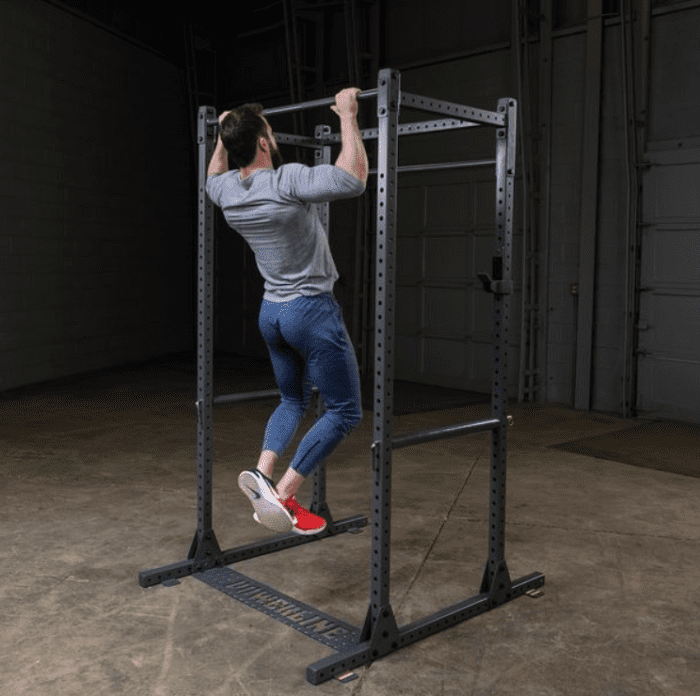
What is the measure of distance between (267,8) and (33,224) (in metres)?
4.44

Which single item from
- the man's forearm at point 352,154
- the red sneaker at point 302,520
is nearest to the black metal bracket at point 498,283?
the man's forearm at point 352,154

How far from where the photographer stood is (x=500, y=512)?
3969 millimetres

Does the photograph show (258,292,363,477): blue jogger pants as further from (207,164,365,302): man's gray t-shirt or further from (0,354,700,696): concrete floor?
(0,354,700,696): concrete floor

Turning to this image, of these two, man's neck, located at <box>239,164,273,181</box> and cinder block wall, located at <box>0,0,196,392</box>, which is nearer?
man's neck, located at <box>239,164,273,181</box>

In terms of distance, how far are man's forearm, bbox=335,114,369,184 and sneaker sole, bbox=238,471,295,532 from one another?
1.27 meters

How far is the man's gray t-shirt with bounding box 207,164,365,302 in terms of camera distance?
357 cm

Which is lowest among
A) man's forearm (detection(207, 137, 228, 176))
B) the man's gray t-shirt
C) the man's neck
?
the man's gray t-shirt

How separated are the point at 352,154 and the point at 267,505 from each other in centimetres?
144

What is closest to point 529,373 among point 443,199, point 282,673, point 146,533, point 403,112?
point 443,199

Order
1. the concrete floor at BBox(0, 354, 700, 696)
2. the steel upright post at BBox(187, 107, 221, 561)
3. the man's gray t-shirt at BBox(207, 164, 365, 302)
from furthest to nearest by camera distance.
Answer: the steel upright post at BBox(187, 107, 221, 561) < the man's gray t-shirt at BBox(207, 164, 365, 302) < the concrete floor at BBox(0, 354, 700, 696)

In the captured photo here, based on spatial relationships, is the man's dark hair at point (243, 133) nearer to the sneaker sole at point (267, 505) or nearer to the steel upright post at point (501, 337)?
the steel upright post at point (501, 337)

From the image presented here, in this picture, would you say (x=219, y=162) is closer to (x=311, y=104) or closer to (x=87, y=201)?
(x=311, y=104)

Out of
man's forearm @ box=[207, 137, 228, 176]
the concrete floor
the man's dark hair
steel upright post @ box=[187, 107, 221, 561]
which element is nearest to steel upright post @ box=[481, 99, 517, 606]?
the concrete floor

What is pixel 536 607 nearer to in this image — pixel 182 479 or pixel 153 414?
pixel 182 479
